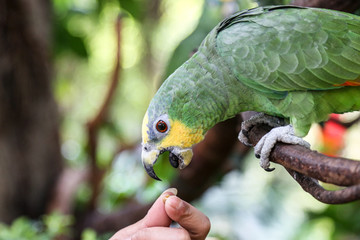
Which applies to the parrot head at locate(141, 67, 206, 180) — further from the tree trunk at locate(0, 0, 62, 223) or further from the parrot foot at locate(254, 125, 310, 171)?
the tree trunk at locate(0, 0, 62, 223)

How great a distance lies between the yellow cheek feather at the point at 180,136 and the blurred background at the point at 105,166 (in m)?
0.35

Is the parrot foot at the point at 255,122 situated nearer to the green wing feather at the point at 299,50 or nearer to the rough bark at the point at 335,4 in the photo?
the green wing feather at the point at 299,50

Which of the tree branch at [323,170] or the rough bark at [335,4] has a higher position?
the rough bark at [335,4]

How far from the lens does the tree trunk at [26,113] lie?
1.52 m

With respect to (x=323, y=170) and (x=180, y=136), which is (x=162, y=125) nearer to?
(x=180, y=136)

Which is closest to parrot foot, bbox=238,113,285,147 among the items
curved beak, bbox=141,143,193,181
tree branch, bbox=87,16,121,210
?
curved beak, bbox=141,143,193,181

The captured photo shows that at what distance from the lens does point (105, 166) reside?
1994 millimetres

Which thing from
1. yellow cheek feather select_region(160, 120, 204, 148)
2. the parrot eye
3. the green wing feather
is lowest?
yellow cheek feather select_region(160, 120, 204, 148)

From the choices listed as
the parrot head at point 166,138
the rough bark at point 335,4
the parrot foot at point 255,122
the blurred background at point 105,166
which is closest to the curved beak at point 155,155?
the parrot head at point 166,138

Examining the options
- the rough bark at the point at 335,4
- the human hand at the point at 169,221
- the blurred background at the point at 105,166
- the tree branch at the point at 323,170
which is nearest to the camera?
the tree branch at the point at 323,170

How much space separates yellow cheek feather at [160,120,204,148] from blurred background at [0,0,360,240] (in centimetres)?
35

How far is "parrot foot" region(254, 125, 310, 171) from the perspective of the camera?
0.67 meters

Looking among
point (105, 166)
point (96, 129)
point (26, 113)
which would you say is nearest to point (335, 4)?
point (96, 129)

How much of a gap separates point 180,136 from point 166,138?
3 cm
